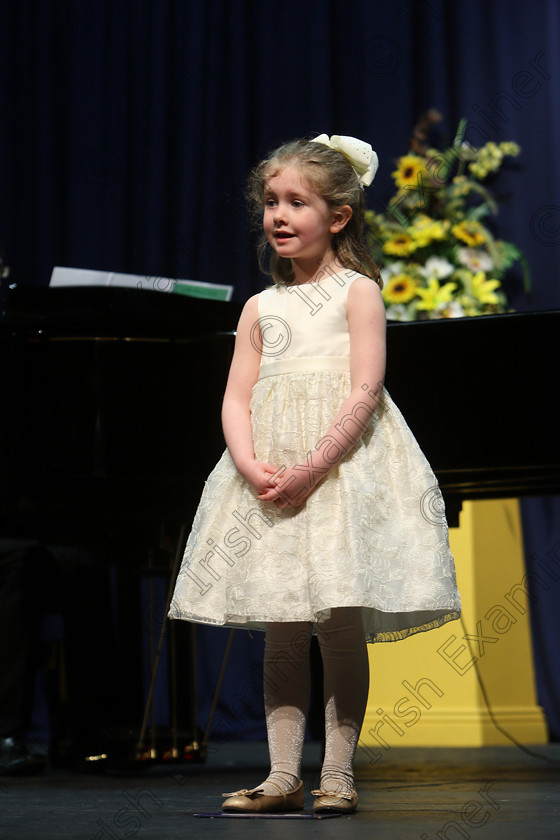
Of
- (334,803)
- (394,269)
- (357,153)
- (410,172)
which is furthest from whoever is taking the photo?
(410,172)

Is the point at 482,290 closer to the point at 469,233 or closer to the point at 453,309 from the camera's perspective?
the point at 453,309

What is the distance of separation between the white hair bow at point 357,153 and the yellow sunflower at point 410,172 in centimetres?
175

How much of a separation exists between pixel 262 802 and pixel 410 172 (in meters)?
2.67

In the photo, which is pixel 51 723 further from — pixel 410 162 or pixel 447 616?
pixel 410 162

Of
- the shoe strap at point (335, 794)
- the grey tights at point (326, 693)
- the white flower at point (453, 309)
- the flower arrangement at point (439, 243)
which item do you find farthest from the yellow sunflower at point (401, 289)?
the shoe strap at point (335, 794)

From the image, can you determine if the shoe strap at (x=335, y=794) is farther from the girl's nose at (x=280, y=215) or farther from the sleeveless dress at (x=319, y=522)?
the girl's nose at (x=280, y=215)

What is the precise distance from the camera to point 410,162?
12.8 feet

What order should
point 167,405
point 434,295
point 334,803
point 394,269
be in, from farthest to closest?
point 394,269 → point 434,295 → point 167,405 → point 334,803

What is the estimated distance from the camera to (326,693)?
6.23 ft

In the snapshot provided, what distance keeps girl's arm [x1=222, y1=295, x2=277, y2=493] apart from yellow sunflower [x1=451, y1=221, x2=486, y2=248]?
5.64 ft

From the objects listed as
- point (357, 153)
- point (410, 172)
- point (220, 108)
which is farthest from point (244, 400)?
point (220, 108)

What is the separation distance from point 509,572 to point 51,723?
170cm

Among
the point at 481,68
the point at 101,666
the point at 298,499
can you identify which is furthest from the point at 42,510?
the point at 481,68

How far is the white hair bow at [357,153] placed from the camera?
2105 millimetres
